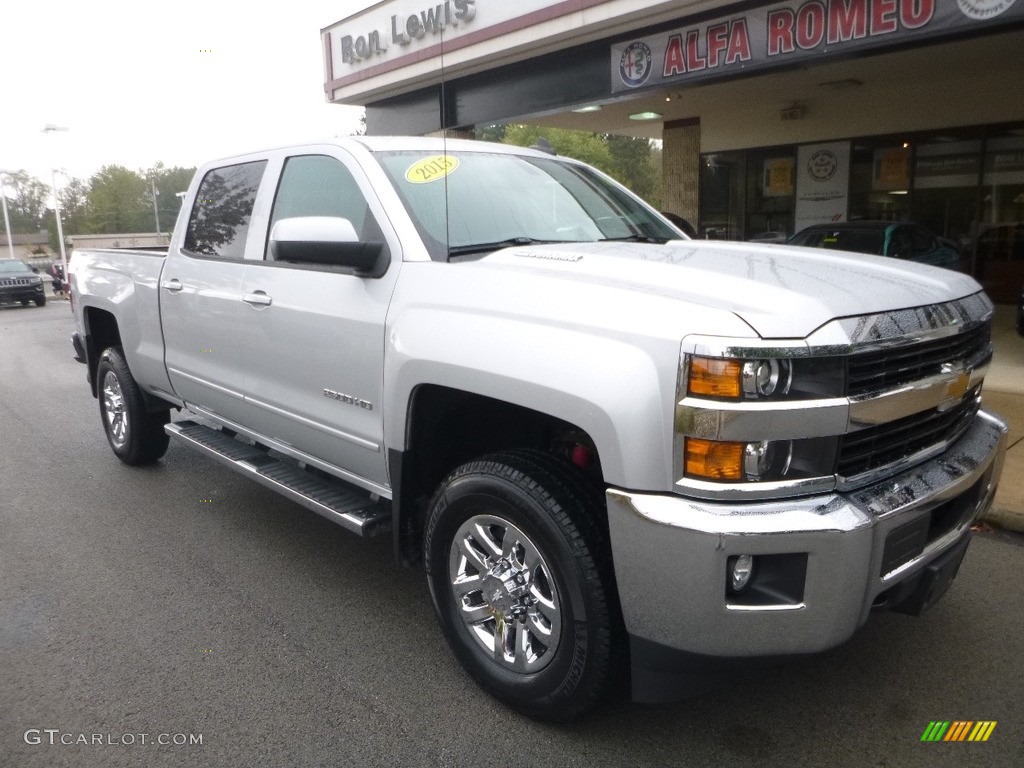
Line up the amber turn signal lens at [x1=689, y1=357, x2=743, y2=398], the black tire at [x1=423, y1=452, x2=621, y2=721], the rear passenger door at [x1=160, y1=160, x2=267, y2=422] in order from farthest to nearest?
the rear passenger door at [x1=160, y1=160, x2=267, y2=422]
the black tire at [x1=423, y1=452, x2=621, y2=721]
the amber turn signal lens at [x1=689, y1=357, x2=743, y2=398]

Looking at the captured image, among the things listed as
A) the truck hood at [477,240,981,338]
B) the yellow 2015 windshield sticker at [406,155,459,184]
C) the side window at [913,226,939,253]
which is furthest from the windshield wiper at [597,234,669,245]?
the side window at [913,226,939,253]

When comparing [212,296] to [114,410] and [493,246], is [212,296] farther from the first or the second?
[114,410]

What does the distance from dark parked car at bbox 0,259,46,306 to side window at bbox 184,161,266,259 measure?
23378 millimetres

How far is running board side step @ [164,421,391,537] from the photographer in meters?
3.42

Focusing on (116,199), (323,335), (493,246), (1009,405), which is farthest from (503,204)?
(116,199)

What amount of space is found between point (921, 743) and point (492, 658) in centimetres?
144

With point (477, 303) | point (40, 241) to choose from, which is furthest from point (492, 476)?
point (40, 241)

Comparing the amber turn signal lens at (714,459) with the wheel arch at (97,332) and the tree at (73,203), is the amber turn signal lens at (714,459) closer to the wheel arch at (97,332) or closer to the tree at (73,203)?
the wheel arch at (97,332)

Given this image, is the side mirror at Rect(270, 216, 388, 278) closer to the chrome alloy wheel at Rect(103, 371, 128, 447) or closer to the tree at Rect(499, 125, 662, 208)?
the chrome alloy wheel at Rect(103, 371, 128, 447)

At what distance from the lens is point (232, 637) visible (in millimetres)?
3471

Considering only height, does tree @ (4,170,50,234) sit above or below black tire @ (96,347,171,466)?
above

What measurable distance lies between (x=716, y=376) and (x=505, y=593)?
1.11 meters

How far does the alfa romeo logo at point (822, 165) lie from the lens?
14.2m

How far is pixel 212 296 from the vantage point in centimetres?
429
